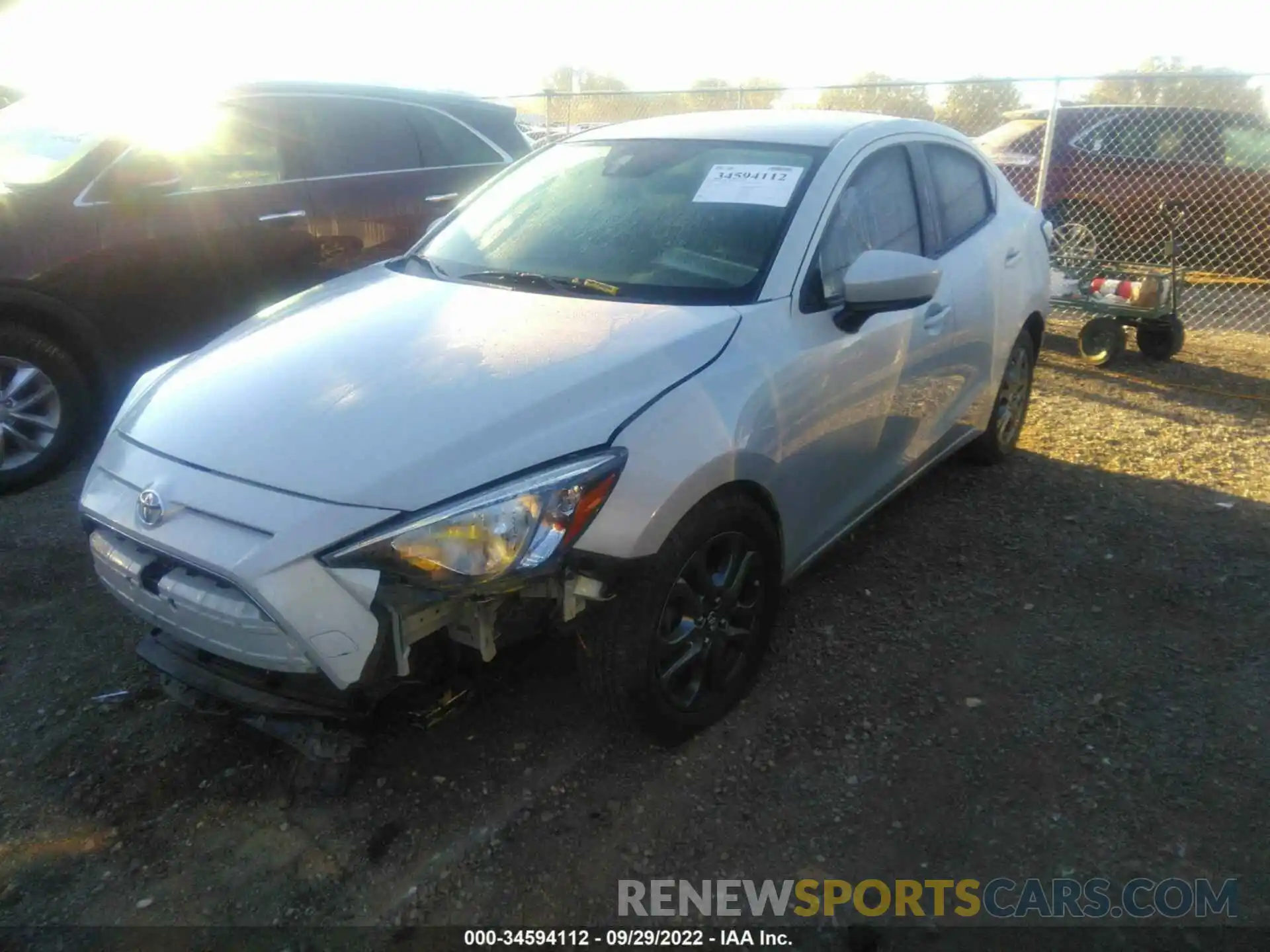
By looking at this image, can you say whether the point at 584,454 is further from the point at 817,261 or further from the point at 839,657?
the point at 839,657

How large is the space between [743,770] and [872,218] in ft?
6.31

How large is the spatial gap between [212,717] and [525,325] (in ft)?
4.96

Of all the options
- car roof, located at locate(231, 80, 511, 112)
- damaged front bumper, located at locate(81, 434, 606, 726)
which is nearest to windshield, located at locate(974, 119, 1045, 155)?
car roof, located at locate(231, 80, 511, 112)

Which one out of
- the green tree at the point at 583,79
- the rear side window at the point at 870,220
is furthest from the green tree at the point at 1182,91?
the green tree at the point at 583,79

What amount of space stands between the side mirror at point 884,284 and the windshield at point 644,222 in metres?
0.26

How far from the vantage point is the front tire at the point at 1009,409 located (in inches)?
182

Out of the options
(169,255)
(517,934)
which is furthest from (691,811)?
(169,255)

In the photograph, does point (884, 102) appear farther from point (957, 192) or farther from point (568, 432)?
point (568, 432)

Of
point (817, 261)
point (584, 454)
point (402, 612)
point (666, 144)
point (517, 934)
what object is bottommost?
point (517, 934)

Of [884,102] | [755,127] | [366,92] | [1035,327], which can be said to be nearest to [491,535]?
[755,127]

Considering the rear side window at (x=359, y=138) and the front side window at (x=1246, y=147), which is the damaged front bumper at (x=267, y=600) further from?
the front side window at (x=1246, y=147)

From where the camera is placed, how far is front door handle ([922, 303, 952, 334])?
11.6ft

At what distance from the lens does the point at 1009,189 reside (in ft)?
15.2

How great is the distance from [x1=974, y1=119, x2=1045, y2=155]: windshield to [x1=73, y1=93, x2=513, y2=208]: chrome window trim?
683 cm
